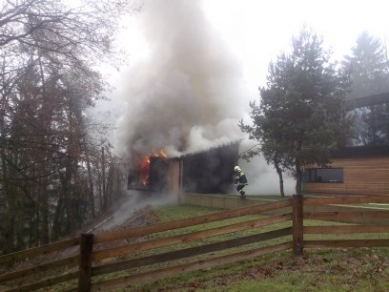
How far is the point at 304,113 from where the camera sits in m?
16.8

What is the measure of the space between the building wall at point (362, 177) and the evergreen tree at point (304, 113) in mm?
2887

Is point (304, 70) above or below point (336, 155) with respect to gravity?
above

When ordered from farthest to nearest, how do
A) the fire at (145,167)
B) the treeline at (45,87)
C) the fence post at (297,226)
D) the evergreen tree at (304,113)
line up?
the fire at (145,167), the evergreen tree at (304,113), the treeline at (45,87), the fence post at (297,226)

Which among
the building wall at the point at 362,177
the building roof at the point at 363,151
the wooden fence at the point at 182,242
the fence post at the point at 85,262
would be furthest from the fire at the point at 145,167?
the fence post at the point at 85,262

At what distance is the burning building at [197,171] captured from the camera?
877 inches

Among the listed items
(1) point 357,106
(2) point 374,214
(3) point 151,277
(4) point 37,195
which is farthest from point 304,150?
(4) point 37,195

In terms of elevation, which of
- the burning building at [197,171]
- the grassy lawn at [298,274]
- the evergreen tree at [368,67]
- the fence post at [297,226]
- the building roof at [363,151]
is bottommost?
the grassy lawn at [298,274]

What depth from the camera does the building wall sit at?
18.8m

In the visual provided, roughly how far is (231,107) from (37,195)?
12.1 metres

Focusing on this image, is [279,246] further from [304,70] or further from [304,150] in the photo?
[304,70]

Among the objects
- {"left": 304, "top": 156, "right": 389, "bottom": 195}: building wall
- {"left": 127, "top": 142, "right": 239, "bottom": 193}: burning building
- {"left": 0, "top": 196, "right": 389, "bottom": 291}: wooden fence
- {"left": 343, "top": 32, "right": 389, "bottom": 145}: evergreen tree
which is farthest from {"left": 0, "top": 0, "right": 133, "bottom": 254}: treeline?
{"left": 343, "top": 32, "right": 389, "bottom": 145}: evergreen tree

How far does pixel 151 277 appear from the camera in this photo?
582cm

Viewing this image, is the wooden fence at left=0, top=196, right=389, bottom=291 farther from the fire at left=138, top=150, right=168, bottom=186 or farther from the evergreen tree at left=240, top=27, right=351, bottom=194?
the fire at left=138, top=150, right=168, bottom=186

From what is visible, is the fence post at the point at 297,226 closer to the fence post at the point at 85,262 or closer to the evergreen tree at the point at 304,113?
A: the fence post at the point at 85,262
